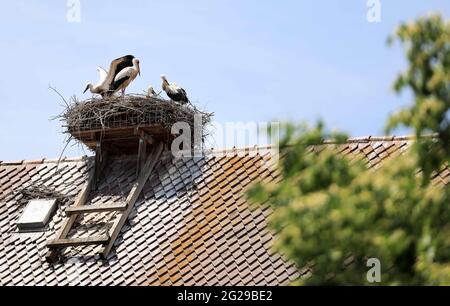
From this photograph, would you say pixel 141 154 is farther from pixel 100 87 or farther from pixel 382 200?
pixel 382 200

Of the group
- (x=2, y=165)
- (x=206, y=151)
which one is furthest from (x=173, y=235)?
(x=2, y=165)

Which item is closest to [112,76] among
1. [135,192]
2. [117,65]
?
[117,65]

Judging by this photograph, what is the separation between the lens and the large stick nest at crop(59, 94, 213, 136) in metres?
15.5

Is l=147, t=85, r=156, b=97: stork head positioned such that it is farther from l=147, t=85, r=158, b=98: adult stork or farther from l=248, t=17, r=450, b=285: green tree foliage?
l=248, t=17, r=450, b=285: green tree foliage

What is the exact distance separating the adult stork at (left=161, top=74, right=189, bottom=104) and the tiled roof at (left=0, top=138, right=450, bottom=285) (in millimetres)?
788

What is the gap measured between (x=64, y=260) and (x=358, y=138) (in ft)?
12.1

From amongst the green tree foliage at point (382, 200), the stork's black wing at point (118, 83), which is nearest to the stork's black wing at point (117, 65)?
the stork's black wing at point (118, 83)

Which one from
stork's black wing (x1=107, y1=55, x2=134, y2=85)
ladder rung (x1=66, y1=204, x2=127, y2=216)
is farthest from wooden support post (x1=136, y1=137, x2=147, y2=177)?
stork's black wing (x1=107, y1=55, x2=134, y2=85)

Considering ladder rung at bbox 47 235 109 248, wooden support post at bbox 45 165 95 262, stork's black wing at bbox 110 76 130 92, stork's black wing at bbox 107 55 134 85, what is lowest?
ladder rung at bbox 47 235 109 248

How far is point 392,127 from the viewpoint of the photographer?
7.59m

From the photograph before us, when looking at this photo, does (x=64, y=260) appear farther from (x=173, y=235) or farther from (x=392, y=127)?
(x=392, y=127)

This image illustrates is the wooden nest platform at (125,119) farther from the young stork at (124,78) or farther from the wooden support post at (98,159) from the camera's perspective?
the young stork at (124,78)

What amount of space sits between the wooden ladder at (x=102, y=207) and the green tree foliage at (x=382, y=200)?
278 inches

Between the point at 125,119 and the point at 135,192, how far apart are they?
1.05 m
